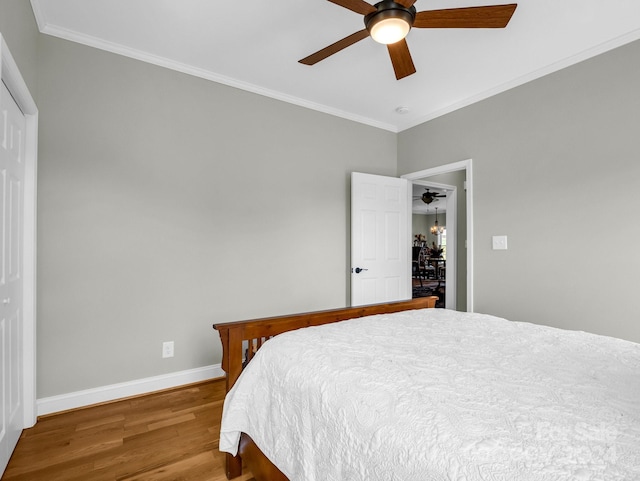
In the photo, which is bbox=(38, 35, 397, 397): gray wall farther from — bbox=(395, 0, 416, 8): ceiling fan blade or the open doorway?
bbox=(395, 0, 416, 8): ceiling fan blade

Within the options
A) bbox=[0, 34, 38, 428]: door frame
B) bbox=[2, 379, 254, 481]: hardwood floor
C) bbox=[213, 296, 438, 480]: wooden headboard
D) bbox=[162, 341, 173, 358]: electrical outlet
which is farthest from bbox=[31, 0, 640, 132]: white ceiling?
bbox=[2, 379, 254, 481]: hardwood floor

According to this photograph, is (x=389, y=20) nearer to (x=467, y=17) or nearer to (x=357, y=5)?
(x=357, y=5)

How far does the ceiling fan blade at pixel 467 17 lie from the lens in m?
1.69

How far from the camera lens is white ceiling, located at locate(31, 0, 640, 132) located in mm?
2176

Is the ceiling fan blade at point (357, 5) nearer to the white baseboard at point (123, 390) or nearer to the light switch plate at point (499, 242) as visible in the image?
the light switch plate at point (499, 242)

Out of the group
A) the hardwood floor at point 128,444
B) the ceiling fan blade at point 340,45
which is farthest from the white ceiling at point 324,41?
the hardwood floor at point 128,444

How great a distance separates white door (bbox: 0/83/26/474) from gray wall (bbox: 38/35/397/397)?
1.02ft

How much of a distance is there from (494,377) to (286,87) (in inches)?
117

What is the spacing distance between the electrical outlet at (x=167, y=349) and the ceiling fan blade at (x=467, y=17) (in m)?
2.78

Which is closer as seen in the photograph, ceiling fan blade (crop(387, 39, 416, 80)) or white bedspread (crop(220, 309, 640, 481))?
white bedspread (crop(220, 309, 640, 481))

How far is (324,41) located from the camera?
251 cm

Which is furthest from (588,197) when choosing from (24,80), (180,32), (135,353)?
(24,80)

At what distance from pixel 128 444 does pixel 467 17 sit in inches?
117

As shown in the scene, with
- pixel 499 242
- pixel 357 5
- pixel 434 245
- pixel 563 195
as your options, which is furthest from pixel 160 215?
pixel 434 245
